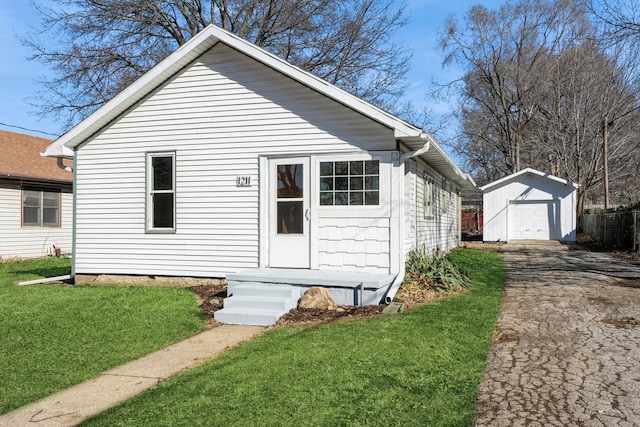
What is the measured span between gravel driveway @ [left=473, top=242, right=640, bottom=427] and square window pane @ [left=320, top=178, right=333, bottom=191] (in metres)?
3.48

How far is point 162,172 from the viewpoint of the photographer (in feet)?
33.6

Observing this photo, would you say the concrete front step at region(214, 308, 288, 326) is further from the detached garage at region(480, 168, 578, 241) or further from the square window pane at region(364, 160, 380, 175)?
the detached garage at region(480, 168, 578, 241)

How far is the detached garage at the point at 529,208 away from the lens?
23.4 metres

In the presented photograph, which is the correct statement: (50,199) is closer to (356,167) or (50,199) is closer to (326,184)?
(326,184)

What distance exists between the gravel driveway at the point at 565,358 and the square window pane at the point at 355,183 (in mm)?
3057

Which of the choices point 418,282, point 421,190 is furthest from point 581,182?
point 418,282

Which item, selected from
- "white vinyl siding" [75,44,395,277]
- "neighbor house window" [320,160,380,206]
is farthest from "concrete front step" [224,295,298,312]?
"neighbor house window" [320,160,380,206]

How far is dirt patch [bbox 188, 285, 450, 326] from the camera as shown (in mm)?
7387

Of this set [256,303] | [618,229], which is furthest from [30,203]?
[618,229]

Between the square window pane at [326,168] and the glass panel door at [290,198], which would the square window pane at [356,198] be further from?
the glass panel door at [290,198]

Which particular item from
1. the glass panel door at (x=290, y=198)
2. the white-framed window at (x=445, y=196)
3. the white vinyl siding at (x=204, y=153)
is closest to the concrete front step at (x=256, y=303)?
the white vinyl siding at (x=204, y=153)

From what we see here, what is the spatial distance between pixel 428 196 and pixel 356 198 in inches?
169

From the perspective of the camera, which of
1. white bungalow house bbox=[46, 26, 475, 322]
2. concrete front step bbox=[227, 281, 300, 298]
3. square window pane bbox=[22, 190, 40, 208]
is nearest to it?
concrete front step bbox=[227, 281, 300, 298]

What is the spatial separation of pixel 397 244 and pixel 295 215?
1.94 meters
